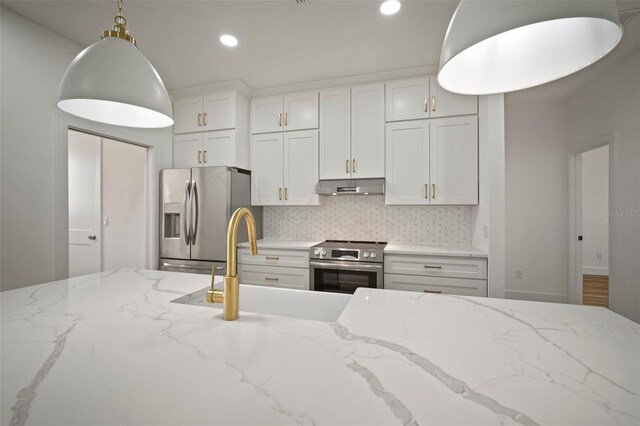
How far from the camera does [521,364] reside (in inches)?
25.7

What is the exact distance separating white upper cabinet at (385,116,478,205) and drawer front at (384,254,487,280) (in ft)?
1.91

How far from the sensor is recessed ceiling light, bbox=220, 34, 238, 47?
2.31 metres

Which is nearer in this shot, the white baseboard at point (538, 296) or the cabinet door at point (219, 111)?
the cabinet door at point (219, 111)

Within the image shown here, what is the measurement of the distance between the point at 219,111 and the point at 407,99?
2.04 metres

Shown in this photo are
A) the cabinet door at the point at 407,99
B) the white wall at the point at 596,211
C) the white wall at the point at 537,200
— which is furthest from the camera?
the white wall at the point at 596,211

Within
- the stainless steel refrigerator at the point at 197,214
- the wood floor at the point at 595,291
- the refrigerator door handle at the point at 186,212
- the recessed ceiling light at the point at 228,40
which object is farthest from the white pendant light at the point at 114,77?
the wood floor at the point at 595,291

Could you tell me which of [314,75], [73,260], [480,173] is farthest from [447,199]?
[73,260]

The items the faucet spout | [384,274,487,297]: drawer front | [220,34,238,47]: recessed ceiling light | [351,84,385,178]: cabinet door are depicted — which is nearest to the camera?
the faucet spout

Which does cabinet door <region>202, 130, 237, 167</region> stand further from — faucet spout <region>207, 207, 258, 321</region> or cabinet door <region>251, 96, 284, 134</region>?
faucet spout <region>207, 207, 258, 321</region>

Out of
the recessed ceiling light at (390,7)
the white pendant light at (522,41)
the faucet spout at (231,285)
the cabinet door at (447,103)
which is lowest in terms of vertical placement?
the faucet spout at (231,285)

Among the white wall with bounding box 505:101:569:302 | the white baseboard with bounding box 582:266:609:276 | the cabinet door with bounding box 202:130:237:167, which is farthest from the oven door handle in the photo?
the white baseboard with bounding box 582:266:609:276

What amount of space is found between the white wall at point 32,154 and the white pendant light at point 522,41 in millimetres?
2789

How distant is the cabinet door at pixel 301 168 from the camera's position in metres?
3.19

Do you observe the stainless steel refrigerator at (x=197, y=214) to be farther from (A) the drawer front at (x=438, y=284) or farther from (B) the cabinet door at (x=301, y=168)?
(A) the drawer front at (x=438, y=284)
